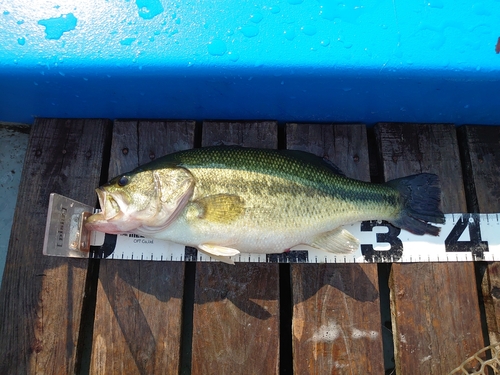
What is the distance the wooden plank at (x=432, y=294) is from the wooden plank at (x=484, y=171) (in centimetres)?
11

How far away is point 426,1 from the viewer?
2.01 meters

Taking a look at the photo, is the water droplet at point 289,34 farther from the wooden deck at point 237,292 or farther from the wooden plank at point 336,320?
the wooden plank at point 336,320

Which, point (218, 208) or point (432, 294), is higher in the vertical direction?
point (218, 208)

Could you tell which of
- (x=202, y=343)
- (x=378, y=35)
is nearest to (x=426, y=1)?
(x=378, y=35)

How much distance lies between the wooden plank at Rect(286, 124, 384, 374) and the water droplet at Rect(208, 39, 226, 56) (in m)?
1.51

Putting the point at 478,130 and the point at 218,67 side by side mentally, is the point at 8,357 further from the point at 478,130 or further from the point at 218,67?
the point at 478,130

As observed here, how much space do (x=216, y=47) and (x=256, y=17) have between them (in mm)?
295

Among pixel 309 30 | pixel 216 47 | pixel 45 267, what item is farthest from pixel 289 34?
pixel 45 267

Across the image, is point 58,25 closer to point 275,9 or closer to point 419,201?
point 275,9

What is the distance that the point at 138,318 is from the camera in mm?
2414

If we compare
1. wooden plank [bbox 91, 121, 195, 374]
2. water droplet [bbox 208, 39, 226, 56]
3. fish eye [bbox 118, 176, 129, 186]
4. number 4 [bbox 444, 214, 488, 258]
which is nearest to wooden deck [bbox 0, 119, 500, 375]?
wooden plank [bbox 91, 121, 195, 374]

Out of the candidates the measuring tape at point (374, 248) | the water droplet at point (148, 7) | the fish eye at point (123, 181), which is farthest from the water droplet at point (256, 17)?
the measuring tape at point (374, 248)

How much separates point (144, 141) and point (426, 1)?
208cm

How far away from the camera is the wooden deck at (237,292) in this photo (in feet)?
7.74
